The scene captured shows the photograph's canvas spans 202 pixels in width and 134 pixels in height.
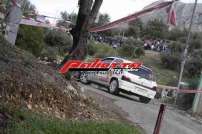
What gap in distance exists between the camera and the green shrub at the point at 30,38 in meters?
26.2

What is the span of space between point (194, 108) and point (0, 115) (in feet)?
55.4

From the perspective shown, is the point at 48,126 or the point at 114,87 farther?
the point at 114,87

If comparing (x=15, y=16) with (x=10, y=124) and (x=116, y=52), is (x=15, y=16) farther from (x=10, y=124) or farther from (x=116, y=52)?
(x=116, y=52)

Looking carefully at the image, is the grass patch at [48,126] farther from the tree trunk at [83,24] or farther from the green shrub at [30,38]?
the green shrub at [30,38]

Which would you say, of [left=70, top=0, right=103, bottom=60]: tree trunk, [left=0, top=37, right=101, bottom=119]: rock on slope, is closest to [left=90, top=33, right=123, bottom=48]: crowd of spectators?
[left=70, top=0, right=103, bottom=60]: tree trunk

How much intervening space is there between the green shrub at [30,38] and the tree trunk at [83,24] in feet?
40.6

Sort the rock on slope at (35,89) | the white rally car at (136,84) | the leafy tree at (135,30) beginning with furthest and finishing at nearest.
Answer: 1. the leafy tree at (135,30)
2. the white rally car at (136,84)
3. the rock on slope at (35,89)

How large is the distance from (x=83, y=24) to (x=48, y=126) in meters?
4.88

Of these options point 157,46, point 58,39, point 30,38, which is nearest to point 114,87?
point 30,38

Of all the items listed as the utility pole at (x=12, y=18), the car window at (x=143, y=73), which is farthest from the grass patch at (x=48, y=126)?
the car window at (x=143, y=73)

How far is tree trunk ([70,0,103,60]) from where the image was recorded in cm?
1318

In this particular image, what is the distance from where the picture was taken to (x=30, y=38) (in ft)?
89.7

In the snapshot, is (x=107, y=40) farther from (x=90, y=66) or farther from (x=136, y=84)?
(x=90, y=66)

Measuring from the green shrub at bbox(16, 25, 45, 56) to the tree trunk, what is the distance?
12388 millimetres
